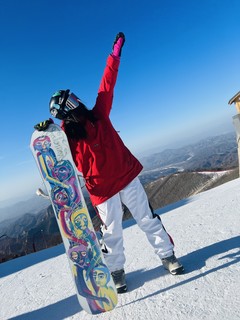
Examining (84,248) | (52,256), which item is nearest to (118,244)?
(84,248)

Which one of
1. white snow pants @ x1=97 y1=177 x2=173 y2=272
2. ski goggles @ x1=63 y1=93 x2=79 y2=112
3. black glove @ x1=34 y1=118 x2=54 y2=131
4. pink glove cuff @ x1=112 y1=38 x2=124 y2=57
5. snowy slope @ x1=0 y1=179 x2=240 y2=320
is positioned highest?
pink glove cuff @ x1=112 y1=38 x2=124 y2=57

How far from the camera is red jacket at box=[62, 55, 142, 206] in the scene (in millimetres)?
2934

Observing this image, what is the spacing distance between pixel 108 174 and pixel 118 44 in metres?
1.55

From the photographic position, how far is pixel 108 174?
2.94m

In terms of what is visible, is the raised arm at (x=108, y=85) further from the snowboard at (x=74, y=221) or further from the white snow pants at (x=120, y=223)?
the white snow pants at (x=120, y=223)

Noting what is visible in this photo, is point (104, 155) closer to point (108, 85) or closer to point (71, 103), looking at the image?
point (71, 103)

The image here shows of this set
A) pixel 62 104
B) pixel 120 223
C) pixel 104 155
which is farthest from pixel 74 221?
pixel 62 104

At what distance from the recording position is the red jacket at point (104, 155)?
2.93m

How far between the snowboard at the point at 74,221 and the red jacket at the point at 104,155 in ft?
0.47

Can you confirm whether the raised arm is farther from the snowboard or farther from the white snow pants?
the white snow pants

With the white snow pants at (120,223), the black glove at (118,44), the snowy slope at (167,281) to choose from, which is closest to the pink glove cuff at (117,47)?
the black glove at (118,44)

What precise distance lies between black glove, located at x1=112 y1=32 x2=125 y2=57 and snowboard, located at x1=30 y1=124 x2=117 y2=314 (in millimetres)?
1106

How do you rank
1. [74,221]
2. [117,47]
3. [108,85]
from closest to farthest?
[74,221], [108,85], [117,47]

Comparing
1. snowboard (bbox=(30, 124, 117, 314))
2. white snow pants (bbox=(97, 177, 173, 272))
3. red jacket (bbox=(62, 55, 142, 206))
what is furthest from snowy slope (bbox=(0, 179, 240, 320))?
red jacket (bbox=(62, 55, 142, 206))
